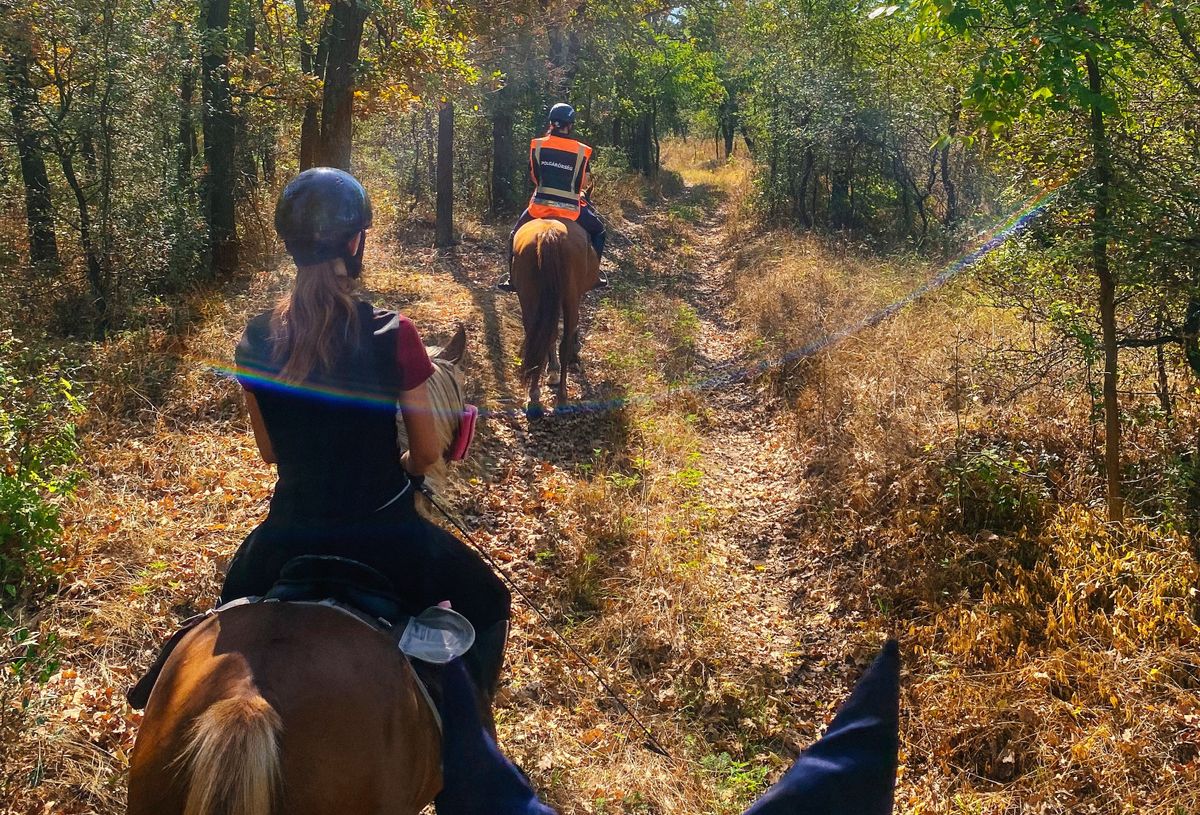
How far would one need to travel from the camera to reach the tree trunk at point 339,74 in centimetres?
968

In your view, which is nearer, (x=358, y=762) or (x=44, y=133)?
(x=358, y=762)

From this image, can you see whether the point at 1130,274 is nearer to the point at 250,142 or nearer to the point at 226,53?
the point at 226,53

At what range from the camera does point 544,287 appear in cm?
757

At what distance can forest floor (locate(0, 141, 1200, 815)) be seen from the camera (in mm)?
3795

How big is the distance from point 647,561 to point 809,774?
4.47m

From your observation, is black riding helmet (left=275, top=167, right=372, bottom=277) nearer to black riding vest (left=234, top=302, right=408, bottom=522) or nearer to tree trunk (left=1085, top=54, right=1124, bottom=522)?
black riding vest (left=234, top=302, right=408, bottom=522)

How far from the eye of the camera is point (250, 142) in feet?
37.8

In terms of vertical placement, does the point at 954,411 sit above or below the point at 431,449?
below

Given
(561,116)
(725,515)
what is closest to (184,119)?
(561,116)

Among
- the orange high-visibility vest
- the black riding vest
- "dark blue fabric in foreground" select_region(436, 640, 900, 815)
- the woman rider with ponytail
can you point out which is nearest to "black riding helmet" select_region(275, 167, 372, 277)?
the woman rider with ponytail

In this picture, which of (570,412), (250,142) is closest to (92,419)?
(570,412)

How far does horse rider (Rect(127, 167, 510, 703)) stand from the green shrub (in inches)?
103

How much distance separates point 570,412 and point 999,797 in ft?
17.2

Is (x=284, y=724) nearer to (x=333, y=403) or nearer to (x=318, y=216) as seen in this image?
(x=333, y=403)
